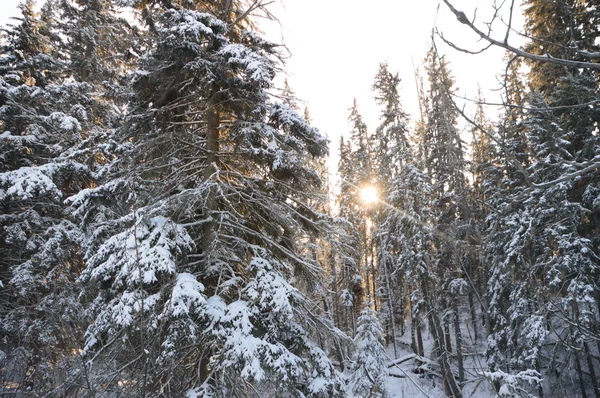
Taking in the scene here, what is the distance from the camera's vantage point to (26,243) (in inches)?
388

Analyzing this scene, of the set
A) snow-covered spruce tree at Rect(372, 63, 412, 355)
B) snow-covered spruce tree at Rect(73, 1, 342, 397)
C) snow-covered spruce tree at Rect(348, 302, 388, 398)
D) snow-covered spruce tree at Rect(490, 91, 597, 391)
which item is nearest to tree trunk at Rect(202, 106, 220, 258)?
snow-covered spruce tree at Rect(73, 1, 342, 397)

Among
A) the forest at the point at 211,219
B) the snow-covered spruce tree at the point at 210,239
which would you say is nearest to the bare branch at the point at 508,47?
→ the forest at the point at 211,219

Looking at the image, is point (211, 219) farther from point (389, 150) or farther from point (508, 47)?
point (389, 150)

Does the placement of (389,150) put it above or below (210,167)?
above

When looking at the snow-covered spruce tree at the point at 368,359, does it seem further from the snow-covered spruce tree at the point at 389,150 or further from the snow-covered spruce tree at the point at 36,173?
the snow-covered spruce tree at the point at 36,173

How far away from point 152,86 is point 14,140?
6.83 meters

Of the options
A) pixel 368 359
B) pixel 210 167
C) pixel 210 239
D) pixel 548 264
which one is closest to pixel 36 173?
pixel 210 167

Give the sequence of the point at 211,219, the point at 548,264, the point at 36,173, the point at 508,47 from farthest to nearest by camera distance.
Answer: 1. the point at 548,264
2. the point at 36,173
3. the point at 211,219
4. the point at 508,47

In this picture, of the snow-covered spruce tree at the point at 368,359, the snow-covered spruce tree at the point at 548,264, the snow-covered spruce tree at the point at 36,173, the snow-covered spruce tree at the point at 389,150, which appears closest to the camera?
the snow-covered spruce tree at the point at 36,173

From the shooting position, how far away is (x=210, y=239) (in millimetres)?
5977

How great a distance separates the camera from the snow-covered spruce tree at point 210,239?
4.52 meters

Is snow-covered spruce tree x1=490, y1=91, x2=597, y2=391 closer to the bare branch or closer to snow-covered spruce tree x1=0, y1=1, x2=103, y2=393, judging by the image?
the bare branch

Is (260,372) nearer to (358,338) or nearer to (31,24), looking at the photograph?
(358,338)

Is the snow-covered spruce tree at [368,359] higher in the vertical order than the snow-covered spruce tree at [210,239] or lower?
lower
